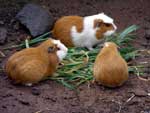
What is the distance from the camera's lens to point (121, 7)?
7.12 meters

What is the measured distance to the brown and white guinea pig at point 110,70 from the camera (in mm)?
5457

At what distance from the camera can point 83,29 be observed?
247 inches

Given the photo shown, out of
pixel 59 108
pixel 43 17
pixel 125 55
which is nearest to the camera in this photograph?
pixel 59 108

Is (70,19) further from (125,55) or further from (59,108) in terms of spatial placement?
(59,108)

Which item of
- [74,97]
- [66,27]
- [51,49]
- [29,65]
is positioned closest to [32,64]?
[29,65]

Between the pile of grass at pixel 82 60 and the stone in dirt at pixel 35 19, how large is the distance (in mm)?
89

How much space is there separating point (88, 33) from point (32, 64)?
1.06m

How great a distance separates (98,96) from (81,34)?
1.11 m

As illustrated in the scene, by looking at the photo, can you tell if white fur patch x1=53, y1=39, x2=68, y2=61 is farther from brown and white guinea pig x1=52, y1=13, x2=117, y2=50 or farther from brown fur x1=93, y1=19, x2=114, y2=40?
brown fur x1=93, y1=19, x2=114, y2=40

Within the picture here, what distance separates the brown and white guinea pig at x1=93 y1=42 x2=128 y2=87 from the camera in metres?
5.46

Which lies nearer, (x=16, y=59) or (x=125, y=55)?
(x=16, y=59)

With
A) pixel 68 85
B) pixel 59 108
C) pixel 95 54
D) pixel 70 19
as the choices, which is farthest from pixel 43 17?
pixel 59 108

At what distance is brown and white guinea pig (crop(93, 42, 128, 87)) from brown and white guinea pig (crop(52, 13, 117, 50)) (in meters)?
0.75

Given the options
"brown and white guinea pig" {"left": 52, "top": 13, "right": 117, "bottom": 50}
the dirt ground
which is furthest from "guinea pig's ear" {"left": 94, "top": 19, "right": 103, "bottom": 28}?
the dirt ground
